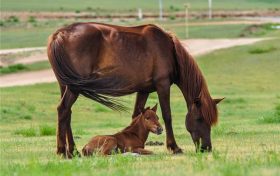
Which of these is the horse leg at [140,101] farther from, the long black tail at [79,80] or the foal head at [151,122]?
the long black tail at [79,80]

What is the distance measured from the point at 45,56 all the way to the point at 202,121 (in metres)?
24.3

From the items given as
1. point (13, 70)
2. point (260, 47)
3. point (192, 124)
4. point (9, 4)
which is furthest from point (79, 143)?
point (9, 4)

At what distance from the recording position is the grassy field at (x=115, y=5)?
290ft

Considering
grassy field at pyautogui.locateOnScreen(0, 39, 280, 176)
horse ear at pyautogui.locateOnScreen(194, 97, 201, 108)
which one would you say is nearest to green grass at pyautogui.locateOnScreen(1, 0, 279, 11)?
grassy field at pyautogui.locateOnScreen(0, 39, 280, 176)

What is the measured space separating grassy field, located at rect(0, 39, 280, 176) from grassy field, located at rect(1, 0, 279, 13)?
5104 centimetres

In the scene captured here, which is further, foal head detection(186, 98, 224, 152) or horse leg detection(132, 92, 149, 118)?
horse leg detection(132, 92, 149, 118)

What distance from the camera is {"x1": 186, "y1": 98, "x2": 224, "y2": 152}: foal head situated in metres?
13.9

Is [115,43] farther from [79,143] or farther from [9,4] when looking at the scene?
[9,4]

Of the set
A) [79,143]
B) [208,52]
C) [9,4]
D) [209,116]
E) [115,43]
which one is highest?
[115,43]

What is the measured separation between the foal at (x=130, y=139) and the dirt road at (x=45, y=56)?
14.2 m

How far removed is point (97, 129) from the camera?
69.3ft

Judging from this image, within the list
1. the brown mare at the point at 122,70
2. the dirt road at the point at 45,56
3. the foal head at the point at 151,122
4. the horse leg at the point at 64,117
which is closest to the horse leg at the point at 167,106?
the brown mare at the point at 122,70

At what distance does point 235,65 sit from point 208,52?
2.79m

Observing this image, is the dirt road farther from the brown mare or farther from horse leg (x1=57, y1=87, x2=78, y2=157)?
horse leg (x1=57, y1=87, x2=78, y2=157)
